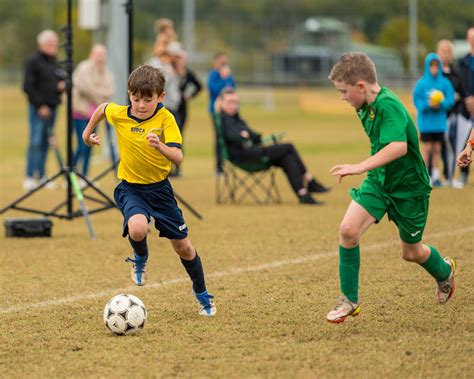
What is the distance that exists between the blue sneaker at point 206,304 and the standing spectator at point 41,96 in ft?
29.4

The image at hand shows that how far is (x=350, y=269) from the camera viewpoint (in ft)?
22.3

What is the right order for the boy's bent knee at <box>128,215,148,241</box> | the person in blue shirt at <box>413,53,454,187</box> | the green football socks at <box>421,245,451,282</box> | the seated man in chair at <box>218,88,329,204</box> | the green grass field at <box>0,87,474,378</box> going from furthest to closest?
1. the person in blue shirt at <box>413,53,454,187</box>
2. the seated man in chair at <box>218,88,329,204</box>
3. the green football socks at <box>421,245,451,282</box>
4. the boy's bent knee at <box>128,215,148,241</box>
5. the green grass field at <box>0,87,474,378</box>

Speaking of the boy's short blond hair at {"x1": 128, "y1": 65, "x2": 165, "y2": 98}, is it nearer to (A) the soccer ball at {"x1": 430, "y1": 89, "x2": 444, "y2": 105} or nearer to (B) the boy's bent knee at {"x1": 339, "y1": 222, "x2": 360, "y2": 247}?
(B) the boy's bent knee at {"x1": 339, "y1": 222, "x2": 360, "y2": 247}

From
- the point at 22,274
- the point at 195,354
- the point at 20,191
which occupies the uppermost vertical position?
the point at 195,354

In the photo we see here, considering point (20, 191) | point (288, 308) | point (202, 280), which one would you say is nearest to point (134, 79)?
point (202, 280)

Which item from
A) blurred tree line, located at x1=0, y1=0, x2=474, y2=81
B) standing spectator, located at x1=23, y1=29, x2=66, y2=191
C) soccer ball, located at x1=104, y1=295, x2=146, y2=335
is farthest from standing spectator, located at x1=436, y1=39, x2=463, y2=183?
blurred tree line, located at x1=0, y1=0, x2=474, y2=81

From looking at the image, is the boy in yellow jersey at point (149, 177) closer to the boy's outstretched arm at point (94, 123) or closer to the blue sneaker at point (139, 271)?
the boy's outstretched arm at point (94, 123)

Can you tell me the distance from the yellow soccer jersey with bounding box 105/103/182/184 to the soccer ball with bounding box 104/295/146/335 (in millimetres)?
891

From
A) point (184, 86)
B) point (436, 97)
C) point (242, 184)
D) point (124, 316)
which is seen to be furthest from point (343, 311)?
point (184, 86)

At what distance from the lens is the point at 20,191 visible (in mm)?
15961

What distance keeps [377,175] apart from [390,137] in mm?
355

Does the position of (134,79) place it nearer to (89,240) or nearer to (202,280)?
(202,280)

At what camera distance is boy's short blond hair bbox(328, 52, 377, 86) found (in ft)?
21.4

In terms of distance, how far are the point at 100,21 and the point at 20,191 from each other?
556 cm
